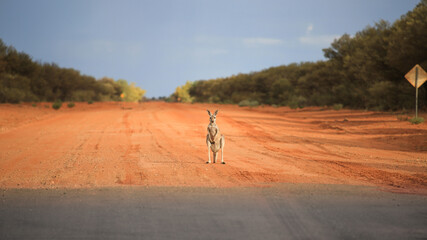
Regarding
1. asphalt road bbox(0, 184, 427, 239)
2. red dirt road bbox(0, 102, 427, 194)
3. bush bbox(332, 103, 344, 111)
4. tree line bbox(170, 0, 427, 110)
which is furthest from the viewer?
bush bbox(332, 103, 344, 111)

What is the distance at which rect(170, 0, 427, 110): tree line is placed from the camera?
22969 millimetres

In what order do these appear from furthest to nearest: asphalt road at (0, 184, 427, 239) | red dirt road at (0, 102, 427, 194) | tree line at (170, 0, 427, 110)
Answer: tree line at (170, 0, 427, 110) < red dirt road at (0, 102, 427, 194) < asphalt road at (0, 184, 427, 239)

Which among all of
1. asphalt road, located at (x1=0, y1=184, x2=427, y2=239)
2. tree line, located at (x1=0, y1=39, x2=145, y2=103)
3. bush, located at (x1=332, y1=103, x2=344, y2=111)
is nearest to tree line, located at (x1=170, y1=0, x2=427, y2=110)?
bush, located at (x1=332, y1=103, x2=344, y2=111)

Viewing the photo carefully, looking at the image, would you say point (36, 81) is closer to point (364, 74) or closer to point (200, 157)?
point (364, 74)

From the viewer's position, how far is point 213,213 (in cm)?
517

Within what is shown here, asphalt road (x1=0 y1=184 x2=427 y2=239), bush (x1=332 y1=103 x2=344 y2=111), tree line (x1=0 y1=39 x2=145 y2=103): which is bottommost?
asphalt road (x1=0 y1=184 x2=427 y2=239)

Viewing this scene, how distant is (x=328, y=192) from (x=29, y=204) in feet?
15.1

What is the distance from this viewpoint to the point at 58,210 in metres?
5.34

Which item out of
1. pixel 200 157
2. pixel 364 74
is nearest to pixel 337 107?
pixel 364 74

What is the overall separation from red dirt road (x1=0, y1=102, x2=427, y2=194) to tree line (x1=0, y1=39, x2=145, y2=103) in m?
17.4

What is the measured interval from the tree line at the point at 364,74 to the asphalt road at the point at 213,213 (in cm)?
1893

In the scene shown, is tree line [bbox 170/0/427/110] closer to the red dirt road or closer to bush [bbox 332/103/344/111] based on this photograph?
bush [bbox 332/103/344/111]

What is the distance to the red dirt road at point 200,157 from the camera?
7473 mm

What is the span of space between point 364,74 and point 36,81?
104 feet
